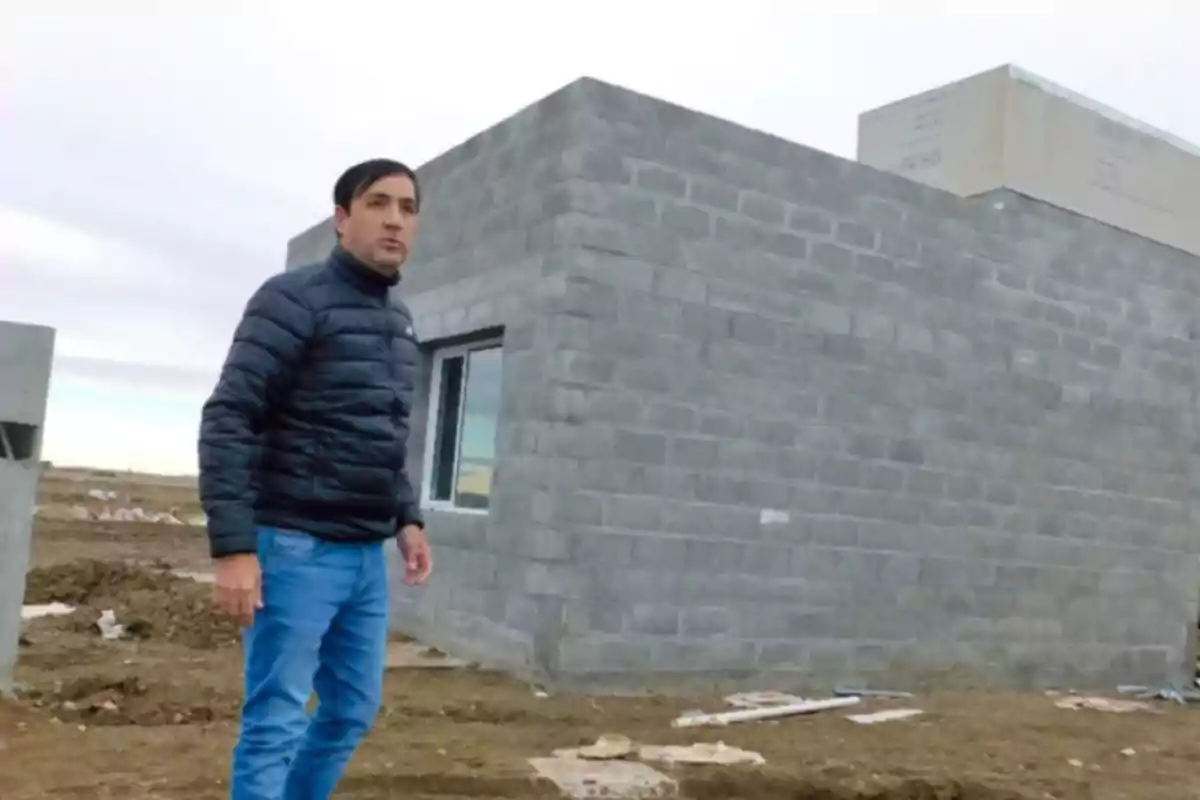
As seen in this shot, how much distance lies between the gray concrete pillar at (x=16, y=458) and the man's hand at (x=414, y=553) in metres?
2.66

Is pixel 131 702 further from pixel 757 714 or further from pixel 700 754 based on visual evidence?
pixel 757 714

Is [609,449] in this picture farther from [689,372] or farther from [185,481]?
[185,481]

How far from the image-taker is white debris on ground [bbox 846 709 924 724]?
577 cm

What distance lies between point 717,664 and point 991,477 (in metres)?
2.34

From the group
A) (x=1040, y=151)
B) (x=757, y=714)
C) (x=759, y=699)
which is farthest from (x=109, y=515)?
(x=757, y=714)

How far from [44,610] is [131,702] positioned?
320 cm

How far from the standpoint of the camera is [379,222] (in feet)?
9.35

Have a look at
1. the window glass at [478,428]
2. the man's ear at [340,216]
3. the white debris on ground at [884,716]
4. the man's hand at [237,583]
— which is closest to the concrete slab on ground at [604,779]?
the white debris on ground at [884,716]

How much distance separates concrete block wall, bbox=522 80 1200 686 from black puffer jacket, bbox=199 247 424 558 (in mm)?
2956

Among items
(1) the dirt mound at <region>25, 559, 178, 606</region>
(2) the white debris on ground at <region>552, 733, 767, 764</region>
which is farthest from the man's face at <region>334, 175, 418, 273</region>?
(1) the dirt mound at <region>25, 559, 178, 606</region>

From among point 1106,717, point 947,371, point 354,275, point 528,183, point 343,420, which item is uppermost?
point 528,183

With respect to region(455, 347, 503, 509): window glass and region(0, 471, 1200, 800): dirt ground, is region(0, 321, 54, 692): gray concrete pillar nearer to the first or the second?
region(0, 471, 1200, 800): dirt ground

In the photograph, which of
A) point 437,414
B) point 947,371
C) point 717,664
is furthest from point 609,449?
point 947,371

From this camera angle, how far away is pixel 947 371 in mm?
7129
